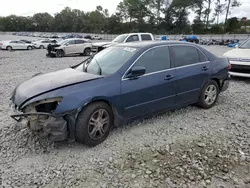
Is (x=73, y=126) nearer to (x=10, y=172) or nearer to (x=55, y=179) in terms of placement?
(x=55, y=179)

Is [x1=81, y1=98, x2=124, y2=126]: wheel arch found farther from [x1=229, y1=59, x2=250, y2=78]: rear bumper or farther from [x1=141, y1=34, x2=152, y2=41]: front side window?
[x1=141, y1=34, x2=152, y2=41]: front side window

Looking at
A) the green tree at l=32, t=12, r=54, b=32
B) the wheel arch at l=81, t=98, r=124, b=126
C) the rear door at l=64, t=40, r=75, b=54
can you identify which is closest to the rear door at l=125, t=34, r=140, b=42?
the rear door at l=64, t=40, r=75, b=54

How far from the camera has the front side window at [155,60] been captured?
152 inches

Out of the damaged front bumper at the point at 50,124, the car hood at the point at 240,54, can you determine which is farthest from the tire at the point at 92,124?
the car hood at the point at 240,54

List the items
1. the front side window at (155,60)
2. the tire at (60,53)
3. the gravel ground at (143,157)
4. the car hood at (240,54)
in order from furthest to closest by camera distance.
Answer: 1. the tire at (60,53)
2. the car hood at (240,54)
3. the front side window at (155,60)
4. the gravel ground at (143,157)

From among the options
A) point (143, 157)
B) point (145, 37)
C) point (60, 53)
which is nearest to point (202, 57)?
point (143, 157)

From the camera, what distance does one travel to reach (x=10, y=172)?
285 centimetres

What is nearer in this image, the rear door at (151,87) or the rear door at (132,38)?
the rear door at (151,87)

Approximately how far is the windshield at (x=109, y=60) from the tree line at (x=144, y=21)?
60.0 m

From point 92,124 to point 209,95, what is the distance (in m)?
2.88

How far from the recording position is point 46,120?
3078mm

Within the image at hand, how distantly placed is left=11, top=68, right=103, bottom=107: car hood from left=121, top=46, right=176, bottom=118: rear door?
1.98 feet

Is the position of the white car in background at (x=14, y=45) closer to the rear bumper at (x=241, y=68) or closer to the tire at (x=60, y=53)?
the tire at (x=60, y=53)

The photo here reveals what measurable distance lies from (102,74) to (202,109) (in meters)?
2.55
